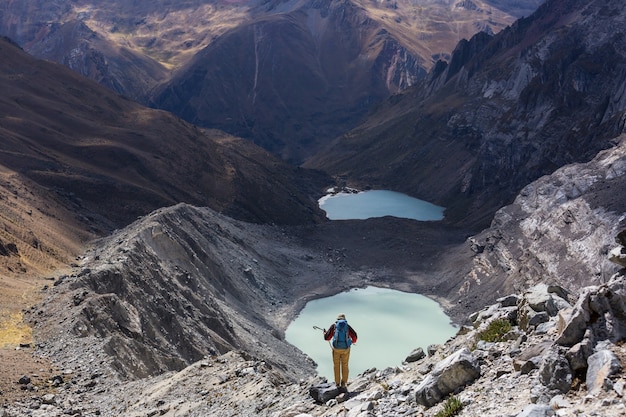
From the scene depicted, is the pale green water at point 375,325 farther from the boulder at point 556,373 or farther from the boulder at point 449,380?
the boulder at point 556,373

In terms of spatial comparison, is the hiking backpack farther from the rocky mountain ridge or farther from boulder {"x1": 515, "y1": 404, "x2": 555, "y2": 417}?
boulder {"x1": 515, "y1": 404, "x2": 555, "y2": 417}

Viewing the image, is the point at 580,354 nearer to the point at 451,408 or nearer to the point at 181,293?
the point at 451,408

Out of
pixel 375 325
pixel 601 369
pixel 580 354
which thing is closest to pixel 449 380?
pixel 580 354

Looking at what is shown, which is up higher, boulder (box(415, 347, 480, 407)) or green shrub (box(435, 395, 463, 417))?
boulder (box(415, 347, 480, 407))

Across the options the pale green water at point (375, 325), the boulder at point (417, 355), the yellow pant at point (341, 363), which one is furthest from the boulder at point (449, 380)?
the pale green water at point (375, 325)

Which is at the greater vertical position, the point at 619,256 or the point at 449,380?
the point at 619,256

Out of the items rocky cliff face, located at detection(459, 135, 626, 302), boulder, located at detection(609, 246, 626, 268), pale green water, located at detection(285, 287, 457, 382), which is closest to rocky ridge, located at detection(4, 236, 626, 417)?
boulder, located at detection(609, 246, 626, 268)
